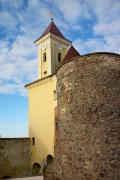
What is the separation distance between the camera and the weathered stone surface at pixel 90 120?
914cm

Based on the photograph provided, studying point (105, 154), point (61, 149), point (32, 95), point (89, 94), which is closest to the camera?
point (105, 154)

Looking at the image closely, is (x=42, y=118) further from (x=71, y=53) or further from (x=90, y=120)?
(x=90, y=120)

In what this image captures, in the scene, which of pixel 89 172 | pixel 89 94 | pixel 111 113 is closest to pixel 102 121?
pixel 111 113

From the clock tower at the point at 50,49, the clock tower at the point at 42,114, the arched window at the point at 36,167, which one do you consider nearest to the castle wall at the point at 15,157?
the arched window at the point at 36,167

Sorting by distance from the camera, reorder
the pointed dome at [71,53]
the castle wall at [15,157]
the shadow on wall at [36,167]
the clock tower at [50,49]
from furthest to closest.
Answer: the clock tower at [50,49], the pointed dome at [71,53], the shadow on wall at [36,167], the castle wall at [15,157]

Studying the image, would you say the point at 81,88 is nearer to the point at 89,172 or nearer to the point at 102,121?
the point at 102,121

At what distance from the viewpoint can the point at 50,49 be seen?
80.5 ft

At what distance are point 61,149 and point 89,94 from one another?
A: 258 cm

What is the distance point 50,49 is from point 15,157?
10407 mm

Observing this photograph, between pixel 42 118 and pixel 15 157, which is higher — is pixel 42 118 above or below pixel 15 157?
above

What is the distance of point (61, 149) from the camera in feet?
35.2

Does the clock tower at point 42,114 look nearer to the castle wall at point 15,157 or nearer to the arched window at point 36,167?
the arched window at point 36,167

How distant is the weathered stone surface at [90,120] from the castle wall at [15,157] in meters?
8.19

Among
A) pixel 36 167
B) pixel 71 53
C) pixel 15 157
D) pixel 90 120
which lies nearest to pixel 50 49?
pixel 71 53
